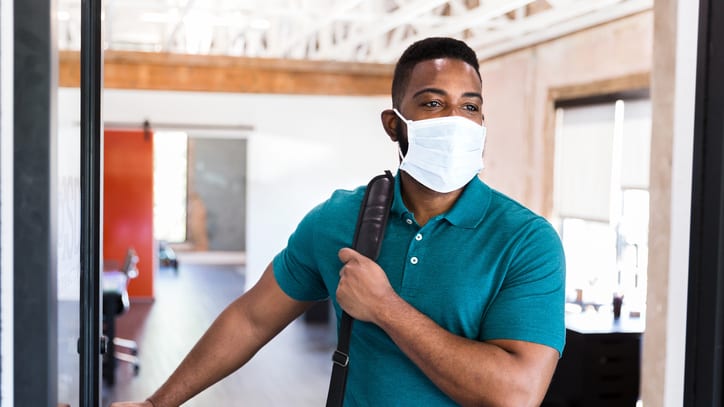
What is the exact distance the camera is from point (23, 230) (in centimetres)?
104

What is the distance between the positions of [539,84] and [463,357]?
6320 millimetres

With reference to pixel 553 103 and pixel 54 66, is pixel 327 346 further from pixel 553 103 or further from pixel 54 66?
pixel 54 66

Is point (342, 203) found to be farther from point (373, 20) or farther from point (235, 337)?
point (373, 20)

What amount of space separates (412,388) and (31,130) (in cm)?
80

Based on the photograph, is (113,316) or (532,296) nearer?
(532,296)

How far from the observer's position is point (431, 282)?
147 cm

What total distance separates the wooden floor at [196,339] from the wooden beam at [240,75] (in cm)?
235

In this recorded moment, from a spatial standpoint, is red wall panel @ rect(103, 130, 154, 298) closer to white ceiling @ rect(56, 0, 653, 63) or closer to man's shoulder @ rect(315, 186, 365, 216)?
white ceiling @ rect(56, 0, 653, 63)

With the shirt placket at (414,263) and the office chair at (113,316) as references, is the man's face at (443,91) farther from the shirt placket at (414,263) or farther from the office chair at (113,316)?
the office chair at (113,316)

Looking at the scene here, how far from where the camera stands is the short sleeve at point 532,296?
138cm

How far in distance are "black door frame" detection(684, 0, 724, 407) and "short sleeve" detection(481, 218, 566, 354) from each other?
241 millimetres

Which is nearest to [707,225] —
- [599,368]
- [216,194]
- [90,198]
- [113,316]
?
[90,198]

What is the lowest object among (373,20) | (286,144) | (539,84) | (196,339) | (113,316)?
(196,339)

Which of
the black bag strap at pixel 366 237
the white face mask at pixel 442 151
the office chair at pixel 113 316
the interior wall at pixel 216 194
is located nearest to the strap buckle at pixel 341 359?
the black bag strap at pixel 366 237
